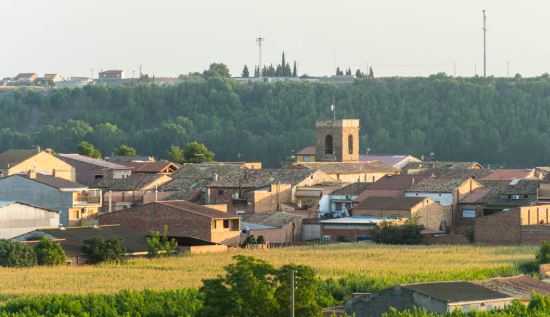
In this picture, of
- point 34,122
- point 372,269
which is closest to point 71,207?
point 372,269

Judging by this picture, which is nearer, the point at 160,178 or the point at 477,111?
the point at 160,178

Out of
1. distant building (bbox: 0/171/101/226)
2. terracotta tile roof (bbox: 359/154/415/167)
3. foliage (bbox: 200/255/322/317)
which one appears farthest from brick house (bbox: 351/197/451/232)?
foliage (bbox: 200/255/322/317)

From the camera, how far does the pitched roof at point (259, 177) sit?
72.7m

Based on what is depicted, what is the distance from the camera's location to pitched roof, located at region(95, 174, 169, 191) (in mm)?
75375

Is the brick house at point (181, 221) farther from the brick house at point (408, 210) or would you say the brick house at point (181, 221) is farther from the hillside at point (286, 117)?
the hillside at point (286, 117)

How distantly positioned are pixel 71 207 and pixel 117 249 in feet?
42.6

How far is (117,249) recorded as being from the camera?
5397 centimetres

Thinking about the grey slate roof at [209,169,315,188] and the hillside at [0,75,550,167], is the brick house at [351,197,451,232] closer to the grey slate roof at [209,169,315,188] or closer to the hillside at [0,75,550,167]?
the grey slate roof at [209,169,315,188]

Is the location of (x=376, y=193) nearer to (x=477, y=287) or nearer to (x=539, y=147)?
(x=477, y=287)

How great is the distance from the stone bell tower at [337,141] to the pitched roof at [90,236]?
31285 millimetres

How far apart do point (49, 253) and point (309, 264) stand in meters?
8.27

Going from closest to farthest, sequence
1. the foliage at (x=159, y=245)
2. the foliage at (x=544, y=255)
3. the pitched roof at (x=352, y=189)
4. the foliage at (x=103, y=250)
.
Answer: the foliage at (x=544, y=255) < the foliage at (x=103, y=250) < the foliage at (x=159, y=245) < the pitched roof at (x=352, y=189)

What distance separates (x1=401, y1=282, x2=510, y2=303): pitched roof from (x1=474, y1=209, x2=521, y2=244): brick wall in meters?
21.1

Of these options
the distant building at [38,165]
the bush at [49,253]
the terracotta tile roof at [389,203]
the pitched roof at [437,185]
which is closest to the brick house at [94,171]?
the distant building at [38,165]
